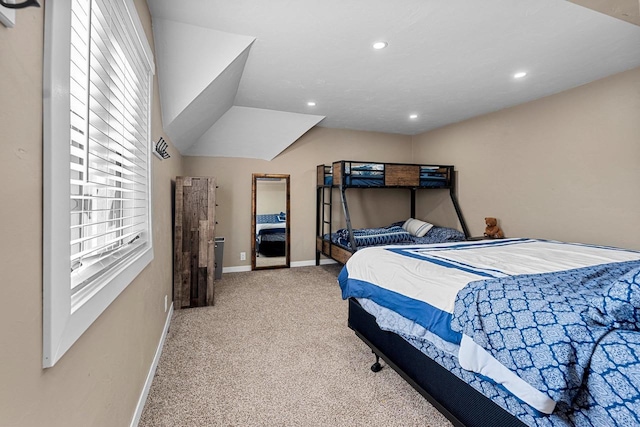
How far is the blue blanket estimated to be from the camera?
0.88 meters

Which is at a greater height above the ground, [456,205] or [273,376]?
[456,205]

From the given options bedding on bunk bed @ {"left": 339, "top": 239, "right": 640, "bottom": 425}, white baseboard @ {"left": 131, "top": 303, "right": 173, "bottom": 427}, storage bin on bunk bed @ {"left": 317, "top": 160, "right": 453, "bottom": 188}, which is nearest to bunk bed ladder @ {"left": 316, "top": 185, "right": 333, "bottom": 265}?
storage bin on bunk bed @ {"left": 317, "top": 160, "right": 453, "bottom": 188}

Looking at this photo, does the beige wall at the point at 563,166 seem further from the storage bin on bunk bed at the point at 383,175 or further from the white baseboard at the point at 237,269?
the white baseboard at the point at 237,269

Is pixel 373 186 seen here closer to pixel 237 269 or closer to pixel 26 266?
pixel 237 269

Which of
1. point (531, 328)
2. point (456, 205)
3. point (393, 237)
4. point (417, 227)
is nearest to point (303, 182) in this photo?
point (393, 237)

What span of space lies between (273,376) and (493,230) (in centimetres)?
339

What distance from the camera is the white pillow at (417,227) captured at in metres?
4.69

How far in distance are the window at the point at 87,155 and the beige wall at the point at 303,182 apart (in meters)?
2.82

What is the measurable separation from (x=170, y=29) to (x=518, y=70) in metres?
3.03

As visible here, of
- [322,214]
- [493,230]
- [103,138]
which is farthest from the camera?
[322,214]

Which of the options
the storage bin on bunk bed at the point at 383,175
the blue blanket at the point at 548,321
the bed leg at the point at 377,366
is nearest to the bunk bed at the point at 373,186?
the storage bin on bunk bed at the point at 383,175

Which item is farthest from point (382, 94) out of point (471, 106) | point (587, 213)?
point (587, 213)

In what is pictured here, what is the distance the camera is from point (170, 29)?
218 cm

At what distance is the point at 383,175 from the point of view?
4.41 meters
